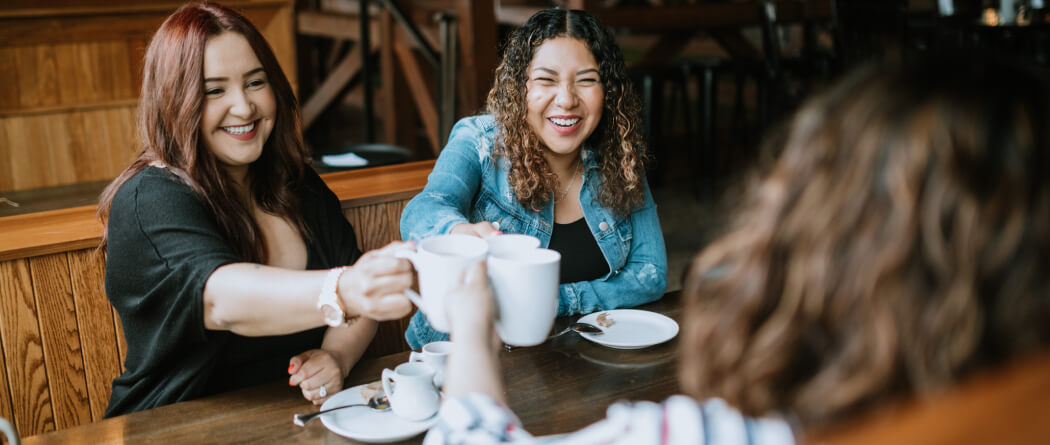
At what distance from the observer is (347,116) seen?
8648 mm

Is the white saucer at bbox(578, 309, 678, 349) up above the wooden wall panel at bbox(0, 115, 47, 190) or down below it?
below

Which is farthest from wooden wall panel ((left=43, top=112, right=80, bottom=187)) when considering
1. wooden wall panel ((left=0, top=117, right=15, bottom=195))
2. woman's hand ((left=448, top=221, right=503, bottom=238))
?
woman's hand ((left=448, top=221, right=503, bottom=238))

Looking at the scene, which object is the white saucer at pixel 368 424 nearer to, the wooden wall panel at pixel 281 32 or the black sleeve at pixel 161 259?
the black sleeve at pixel 161 259

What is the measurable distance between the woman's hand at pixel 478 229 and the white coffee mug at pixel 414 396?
0.84 feet

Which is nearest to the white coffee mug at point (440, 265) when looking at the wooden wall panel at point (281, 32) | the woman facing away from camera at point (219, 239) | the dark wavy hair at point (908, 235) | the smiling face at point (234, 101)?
the woman facing away from camera at point (219, 239)

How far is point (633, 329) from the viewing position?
5.68ft

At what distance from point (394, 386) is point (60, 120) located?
3.86m

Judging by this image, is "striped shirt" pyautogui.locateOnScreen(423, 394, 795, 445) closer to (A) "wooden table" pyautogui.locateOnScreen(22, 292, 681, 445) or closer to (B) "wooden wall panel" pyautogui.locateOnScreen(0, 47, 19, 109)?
(A) "wooden table" pyautogui.locateOnScreen(22, 292, 681, 445)

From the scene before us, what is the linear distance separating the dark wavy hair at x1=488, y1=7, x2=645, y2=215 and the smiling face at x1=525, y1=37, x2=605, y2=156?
1.1 inches

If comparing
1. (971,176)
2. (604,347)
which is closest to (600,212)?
(604,347)

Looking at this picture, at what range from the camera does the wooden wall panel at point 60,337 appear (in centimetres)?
199

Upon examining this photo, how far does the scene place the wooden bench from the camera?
1.97 metres

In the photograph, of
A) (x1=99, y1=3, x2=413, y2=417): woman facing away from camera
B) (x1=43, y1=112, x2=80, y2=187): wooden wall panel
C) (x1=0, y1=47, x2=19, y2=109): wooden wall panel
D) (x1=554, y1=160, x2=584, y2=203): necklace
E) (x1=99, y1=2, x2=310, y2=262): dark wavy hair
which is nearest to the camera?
(x1=99, y1=3, x2=413, y2=417): woman facing away from camera

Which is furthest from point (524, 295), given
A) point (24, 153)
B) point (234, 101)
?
point (24, 153)
